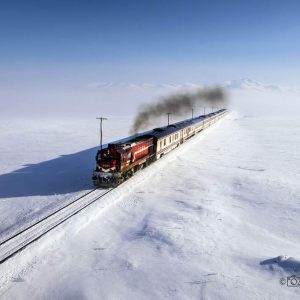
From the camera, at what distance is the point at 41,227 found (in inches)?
755

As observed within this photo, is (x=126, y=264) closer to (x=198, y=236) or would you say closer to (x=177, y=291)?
(x=177, y=291)

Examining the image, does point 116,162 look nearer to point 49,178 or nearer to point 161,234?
point 161,234

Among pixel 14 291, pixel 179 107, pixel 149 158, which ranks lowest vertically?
pixel 14 291

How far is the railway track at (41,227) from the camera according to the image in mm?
16688

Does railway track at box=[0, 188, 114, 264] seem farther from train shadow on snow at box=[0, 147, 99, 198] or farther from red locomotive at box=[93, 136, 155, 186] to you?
train shadow on snow at box=[0, 147, 99, 198]

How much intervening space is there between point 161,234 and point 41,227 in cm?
754

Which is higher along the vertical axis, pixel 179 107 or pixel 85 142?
pixel 179 107

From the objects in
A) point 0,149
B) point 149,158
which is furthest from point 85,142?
point 149,158

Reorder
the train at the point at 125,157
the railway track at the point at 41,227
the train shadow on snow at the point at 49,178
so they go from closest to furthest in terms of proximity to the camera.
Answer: the railway track at the point at 41,227 < the train at the point at 125,157 < the train shadow on snow at the point at 49,178

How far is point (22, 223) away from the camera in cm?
2058

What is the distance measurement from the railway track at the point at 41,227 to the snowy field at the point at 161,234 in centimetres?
71

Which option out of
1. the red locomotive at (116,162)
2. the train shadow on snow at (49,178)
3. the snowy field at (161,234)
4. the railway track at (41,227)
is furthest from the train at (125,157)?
the train shadow on snow at (49,178)

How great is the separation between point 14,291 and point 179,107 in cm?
7031

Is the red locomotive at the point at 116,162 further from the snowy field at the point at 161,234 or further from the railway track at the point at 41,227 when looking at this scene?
the railway track at the point at 41,227
